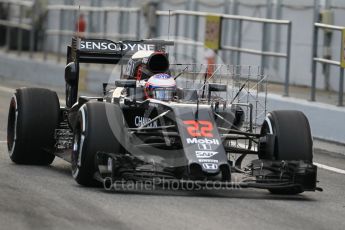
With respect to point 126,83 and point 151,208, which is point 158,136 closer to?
point 126,83

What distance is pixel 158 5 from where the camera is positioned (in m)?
26.1

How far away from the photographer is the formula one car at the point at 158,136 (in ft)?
35.1

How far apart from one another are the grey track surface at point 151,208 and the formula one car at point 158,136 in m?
0.21

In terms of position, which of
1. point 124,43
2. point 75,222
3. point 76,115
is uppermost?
point 124,43

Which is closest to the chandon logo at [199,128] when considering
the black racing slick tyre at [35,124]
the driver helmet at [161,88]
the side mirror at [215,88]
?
the driver helmet at [161,88]

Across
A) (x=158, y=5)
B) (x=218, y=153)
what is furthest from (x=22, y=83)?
(x=218, y=153)

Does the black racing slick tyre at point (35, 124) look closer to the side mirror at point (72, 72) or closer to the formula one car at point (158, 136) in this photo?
the formula one car at point (158, 136)

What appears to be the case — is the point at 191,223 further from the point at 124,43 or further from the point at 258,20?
the point at 258,20

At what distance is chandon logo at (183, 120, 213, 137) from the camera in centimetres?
1075

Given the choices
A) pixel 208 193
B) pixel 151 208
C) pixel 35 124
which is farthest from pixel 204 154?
pixel 35 124

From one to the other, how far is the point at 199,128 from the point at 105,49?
3.02 metres

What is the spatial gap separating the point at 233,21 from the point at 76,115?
10290mm

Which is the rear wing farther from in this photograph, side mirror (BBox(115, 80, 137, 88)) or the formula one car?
side mirror (BBox(115, 80, 137, 88))

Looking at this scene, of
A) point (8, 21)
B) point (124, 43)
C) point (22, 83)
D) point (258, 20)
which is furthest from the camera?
point (8, 21)
